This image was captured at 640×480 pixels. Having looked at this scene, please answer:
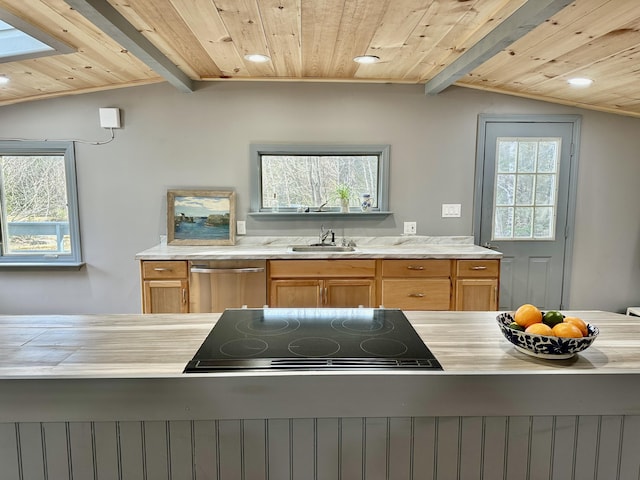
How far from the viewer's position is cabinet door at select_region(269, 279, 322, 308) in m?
3.09

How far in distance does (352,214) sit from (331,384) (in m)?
2.60

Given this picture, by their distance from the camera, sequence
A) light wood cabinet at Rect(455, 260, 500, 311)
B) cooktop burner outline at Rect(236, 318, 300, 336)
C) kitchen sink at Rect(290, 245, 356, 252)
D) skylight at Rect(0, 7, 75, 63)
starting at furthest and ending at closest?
kitchen sink at Rect(290, 245, 356, 252)
light wood cabinet at Rect(455, 260, 500, 311)
skylight at Rect(0, 7, 75, 63)
cooktop burner outline at Rect(236, 318, 300, 336)

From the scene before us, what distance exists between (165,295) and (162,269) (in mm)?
197

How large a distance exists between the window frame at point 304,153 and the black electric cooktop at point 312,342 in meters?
2.03

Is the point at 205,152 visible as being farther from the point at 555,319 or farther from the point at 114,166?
the point at 555,319

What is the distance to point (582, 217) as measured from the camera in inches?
146

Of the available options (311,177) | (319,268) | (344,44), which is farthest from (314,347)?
(311,177)

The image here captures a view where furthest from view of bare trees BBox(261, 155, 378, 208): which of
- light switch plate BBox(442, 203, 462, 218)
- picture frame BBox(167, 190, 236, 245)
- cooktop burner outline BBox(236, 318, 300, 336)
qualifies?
cooktop burner outline BBox(236, 318, 300, 336)

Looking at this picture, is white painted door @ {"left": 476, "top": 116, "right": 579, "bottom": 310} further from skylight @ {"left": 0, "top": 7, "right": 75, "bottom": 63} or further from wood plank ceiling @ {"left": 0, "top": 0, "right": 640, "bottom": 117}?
skylight @ {"left": 0, "top": 7, "right": 75, "bottom": 63}

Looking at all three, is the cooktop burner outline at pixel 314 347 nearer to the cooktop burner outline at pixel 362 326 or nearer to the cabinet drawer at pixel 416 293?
the cooktop burner outline at pixel 362 326

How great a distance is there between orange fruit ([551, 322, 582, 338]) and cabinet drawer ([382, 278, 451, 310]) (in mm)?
1970

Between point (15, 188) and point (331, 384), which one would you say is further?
point (15, 188)

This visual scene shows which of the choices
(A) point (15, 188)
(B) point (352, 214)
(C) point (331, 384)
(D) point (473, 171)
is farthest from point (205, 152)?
(C) point (331, 384)

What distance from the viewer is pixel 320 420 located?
1.13 m
